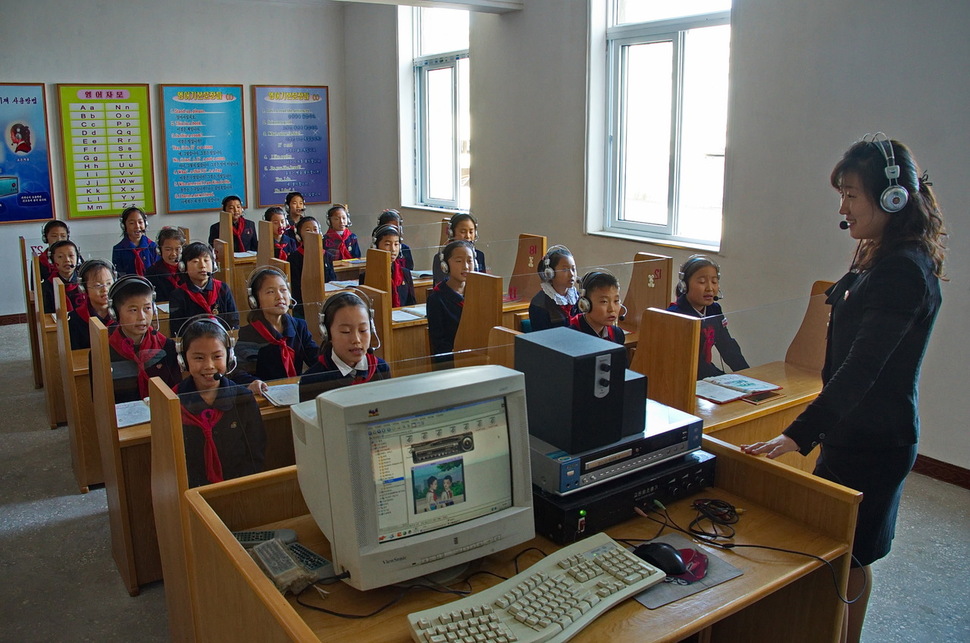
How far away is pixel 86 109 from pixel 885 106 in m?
6.70

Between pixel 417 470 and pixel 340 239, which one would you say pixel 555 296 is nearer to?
pixel 417 470

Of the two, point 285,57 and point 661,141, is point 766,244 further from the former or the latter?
point 285,57

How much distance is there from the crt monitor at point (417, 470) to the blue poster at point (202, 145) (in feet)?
24.0

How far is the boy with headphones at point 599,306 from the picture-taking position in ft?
11.5

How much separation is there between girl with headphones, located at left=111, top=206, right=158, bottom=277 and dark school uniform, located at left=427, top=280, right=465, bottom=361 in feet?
8.04

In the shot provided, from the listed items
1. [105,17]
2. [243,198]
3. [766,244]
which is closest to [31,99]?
[105,17]

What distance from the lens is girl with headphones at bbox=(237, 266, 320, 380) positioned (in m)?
3.23

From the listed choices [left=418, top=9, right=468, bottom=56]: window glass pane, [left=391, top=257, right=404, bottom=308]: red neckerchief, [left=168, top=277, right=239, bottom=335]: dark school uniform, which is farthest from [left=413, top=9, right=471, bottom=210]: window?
[left=168, top=277, right=239, bottom=335]: dark school uniform

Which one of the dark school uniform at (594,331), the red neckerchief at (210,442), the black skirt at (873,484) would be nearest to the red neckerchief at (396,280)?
the dark school uniform at (594,331)

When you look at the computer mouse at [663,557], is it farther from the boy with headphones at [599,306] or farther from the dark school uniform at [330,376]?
the boy with headphones at [599,306]

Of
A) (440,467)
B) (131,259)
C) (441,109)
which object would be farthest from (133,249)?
(440,467)

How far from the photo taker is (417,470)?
148 cm

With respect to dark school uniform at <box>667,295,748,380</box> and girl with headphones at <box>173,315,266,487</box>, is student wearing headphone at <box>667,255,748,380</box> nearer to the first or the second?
dark school uniform at <box>667,295,748,380</box>

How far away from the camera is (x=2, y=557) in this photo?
3141 millimetres
